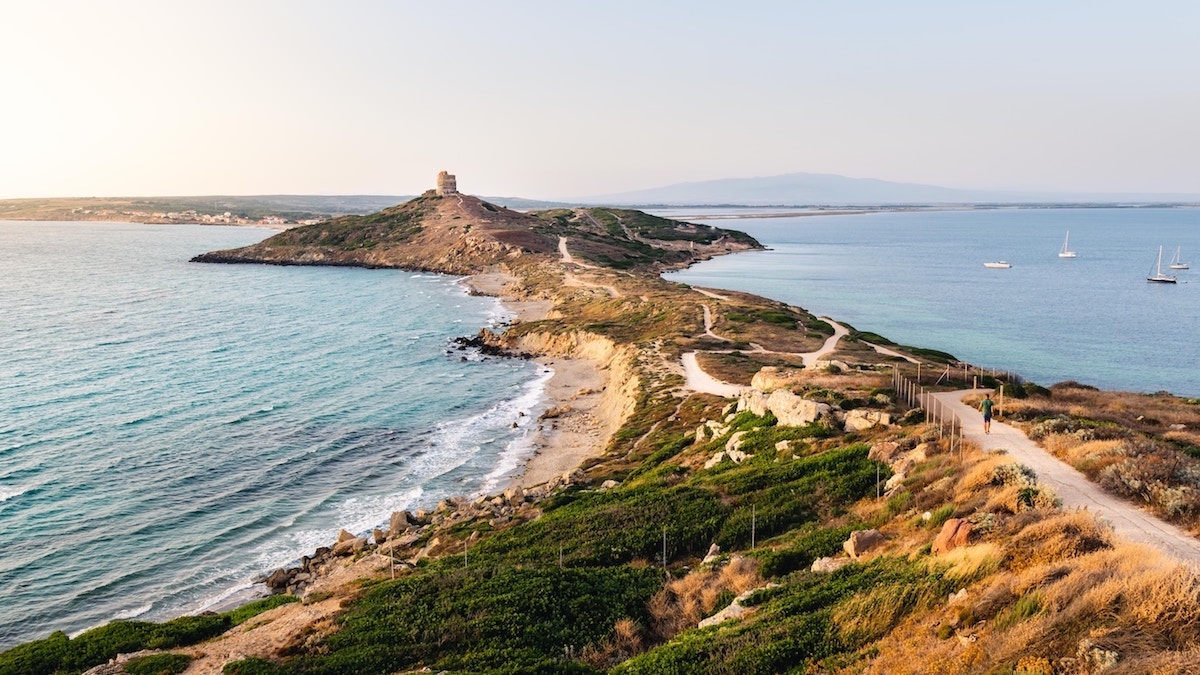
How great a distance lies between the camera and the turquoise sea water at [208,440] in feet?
102

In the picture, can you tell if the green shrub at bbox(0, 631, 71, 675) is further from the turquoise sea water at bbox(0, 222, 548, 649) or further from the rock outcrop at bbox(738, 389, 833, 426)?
the rock outcrop at bbox(738, 389, 833, 426)

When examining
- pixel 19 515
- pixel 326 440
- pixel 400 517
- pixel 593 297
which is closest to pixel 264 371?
pixel 326 440

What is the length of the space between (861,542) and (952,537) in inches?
119

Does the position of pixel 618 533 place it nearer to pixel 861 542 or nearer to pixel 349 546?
pixel 861 542

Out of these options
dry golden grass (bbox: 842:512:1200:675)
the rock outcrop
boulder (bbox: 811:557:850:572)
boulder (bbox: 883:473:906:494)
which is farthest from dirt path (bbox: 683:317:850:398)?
dry golden grass (bbox: 842:512:1200:675)

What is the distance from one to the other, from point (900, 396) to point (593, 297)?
6779 centimetres

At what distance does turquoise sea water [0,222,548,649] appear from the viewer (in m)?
31.1

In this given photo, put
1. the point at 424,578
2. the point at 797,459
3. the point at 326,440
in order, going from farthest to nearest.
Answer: the point at 326,440, the point at 797,459, the point at 424,578

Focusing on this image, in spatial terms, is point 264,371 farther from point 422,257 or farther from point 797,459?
point 422,257

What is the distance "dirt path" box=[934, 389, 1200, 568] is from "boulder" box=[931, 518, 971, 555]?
3114mm

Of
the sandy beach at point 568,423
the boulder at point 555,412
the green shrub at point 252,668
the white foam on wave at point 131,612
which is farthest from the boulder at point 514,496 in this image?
the boulder at point 555,412

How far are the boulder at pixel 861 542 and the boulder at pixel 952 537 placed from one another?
2338 mm

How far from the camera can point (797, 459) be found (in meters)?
28.5

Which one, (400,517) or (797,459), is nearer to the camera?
(797,459)
